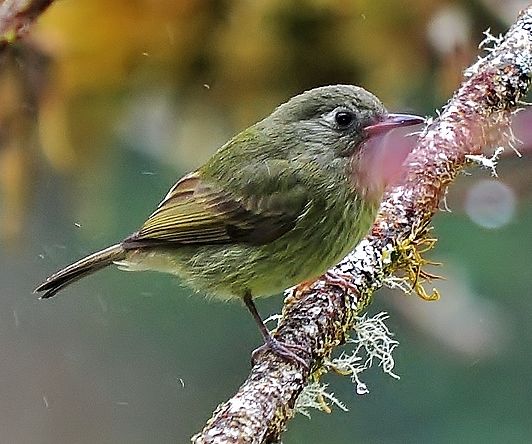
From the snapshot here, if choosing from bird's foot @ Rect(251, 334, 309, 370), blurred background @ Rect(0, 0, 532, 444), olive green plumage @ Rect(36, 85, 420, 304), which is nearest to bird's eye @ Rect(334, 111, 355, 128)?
olive green plumage @ Rect(36, 85, 420, 304)

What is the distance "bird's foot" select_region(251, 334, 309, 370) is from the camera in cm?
103

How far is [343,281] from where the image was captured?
1168mm

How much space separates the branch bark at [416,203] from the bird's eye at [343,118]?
11 centimetres

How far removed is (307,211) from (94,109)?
493mm

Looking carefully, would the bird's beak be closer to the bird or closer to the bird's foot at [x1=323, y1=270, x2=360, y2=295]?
the bird

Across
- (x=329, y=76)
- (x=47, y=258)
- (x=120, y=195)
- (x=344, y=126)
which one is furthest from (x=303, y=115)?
(x=47, y=258)

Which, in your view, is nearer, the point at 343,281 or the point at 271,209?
the point at 343,281

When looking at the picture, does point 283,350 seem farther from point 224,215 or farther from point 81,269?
point 81,269

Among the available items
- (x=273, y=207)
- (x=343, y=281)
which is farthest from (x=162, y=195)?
(x=343, y=281)

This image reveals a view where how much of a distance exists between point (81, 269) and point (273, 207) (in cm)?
32

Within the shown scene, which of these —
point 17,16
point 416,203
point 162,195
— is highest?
point 17,16

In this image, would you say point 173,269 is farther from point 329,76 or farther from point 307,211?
point 329,76

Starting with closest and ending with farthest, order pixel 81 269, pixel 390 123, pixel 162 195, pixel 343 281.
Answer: pixel 343 281 → pixel 390 123 → pixel 81 269 → pixel 162 195

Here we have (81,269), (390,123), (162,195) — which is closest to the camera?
(390,123)
